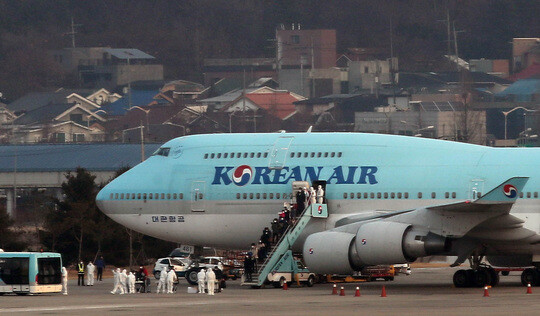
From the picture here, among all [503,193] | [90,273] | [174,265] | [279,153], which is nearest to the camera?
[503,193]

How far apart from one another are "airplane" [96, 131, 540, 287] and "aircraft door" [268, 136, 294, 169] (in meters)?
0.03

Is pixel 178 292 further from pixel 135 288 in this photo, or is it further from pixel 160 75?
pixel 160 75

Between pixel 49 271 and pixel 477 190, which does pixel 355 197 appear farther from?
pixel 49 271

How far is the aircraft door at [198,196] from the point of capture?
43312 millimetres

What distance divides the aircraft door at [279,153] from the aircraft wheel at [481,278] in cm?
725

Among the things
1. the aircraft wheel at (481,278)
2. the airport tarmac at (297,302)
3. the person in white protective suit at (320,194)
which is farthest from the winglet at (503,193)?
the person in white protective suit at (320,194)

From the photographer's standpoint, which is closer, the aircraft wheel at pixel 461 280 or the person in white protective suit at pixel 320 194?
the aircraft wheel at pixel 461 280

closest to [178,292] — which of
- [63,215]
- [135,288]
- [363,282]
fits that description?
[135,288]

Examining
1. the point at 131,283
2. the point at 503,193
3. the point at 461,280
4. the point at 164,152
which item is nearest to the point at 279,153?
the point at 164,152

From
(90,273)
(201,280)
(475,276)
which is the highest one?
(90,273)

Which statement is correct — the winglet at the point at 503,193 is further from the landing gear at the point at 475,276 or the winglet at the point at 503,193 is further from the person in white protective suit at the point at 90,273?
the person in white protective suit at the point at 90,273

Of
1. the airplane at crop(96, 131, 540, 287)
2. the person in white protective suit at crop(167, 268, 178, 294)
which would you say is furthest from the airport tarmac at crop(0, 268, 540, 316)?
the airplane at crop(96, 131, 540, 287)

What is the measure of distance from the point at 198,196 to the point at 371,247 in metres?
7.40

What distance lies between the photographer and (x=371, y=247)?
3862 cm
